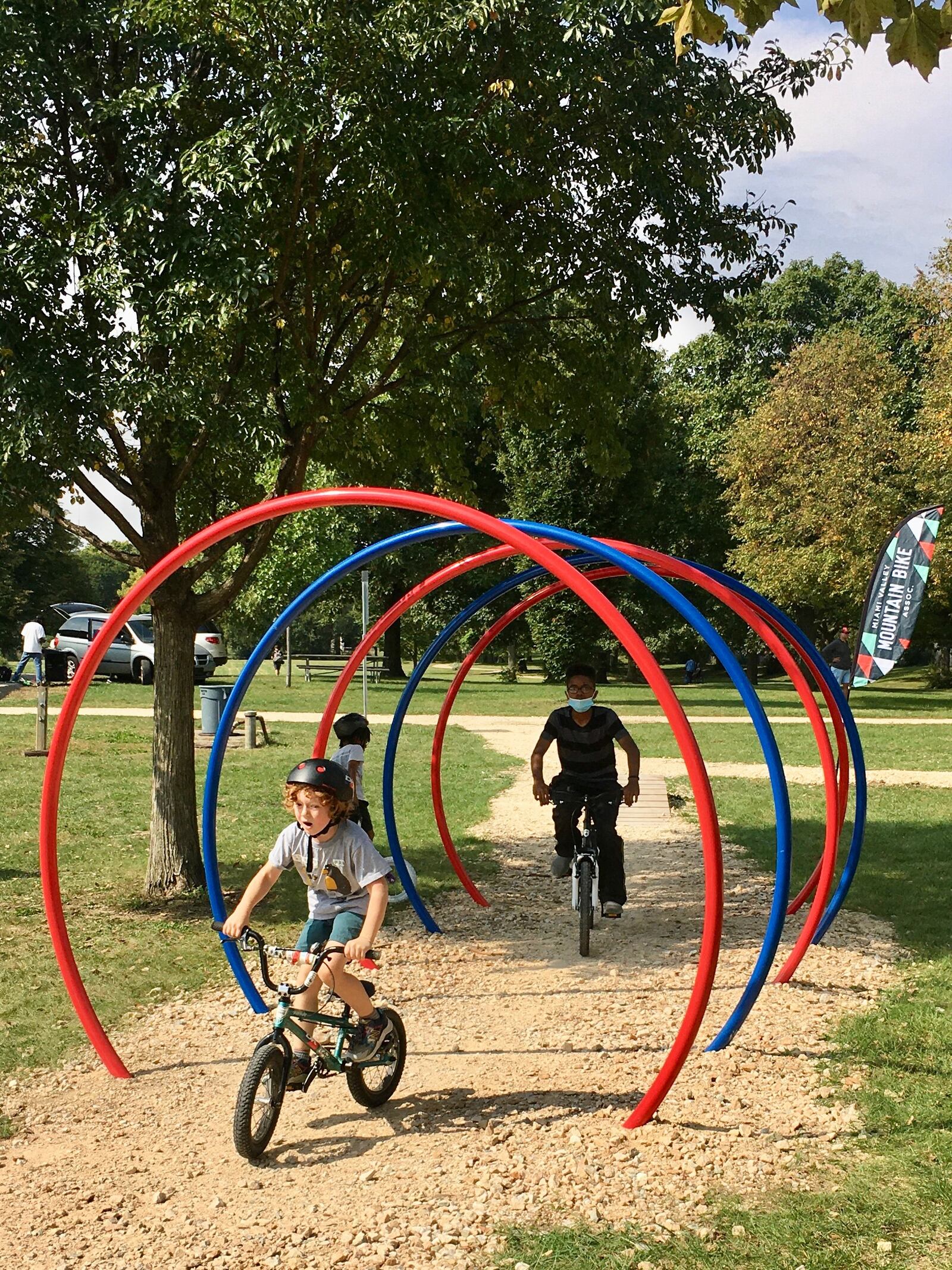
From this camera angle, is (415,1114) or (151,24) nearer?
(415,1114)

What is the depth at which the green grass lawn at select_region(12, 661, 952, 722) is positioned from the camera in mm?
28234

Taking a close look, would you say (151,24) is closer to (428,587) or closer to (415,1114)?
(428,587)

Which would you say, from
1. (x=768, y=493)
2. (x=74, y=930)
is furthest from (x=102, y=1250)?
(x=768, y=493)

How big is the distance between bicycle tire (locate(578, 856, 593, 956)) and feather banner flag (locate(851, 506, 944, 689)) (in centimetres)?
562

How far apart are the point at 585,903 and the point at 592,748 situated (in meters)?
1.09

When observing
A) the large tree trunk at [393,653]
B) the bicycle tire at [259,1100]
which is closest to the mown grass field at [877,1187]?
the bicycle tire at [259,1100]

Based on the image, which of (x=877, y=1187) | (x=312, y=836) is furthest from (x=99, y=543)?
(x=877, y=1187)

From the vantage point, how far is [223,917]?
706 cm

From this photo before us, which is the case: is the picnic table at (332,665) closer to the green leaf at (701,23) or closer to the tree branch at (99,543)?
the tree branch at (99,543)

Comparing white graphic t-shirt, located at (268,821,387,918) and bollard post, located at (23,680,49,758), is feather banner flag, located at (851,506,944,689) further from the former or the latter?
bollard post, located at (23,680,49,758)

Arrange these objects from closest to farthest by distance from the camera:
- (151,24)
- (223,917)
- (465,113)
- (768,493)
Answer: (223,917), (151,24), (465,113), (768,493)

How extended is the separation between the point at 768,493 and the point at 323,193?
91.1 ft

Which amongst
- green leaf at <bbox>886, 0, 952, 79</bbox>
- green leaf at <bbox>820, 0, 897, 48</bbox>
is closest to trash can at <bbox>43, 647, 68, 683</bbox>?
green leaf at <bbox>820, 0, 897, 48</bbox>

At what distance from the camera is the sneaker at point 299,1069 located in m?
5.06
